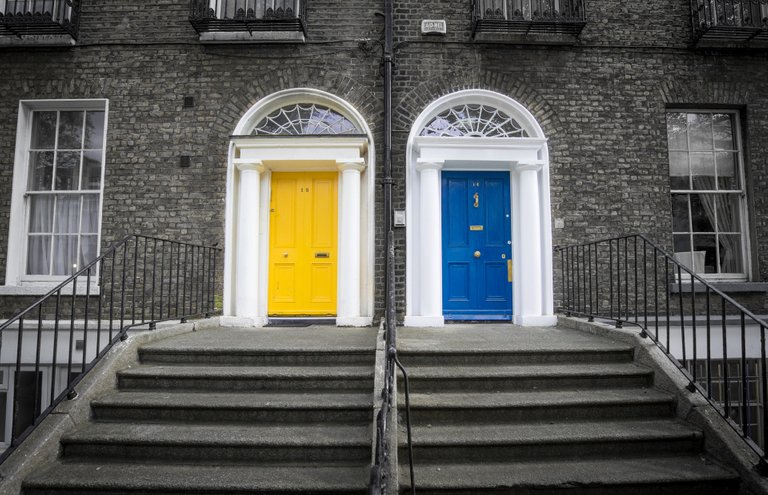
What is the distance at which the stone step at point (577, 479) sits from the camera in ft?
9.18

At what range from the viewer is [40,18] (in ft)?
19.6

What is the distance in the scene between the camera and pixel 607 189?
6.05 metres

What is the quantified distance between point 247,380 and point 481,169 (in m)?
4.09

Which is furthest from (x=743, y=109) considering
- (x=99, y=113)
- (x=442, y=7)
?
(x=99, y=113)

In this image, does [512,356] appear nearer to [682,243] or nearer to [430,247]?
[430,247]

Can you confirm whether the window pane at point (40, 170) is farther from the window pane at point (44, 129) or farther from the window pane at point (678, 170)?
the window pane at point (678, 170)

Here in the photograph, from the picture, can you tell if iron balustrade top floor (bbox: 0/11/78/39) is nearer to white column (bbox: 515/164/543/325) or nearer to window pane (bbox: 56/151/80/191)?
window pane (bbox: 56/151/80/191)

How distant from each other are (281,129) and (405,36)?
2129mm

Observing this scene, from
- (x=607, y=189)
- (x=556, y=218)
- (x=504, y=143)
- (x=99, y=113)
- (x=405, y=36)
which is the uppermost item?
(x=405, y=36)

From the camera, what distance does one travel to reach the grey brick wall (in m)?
6.02

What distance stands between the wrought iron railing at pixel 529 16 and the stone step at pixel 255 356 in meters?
A: 4.64

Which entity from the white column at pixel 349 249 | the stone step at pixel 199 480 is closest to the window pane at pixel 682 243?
the white column at pixel 349 249

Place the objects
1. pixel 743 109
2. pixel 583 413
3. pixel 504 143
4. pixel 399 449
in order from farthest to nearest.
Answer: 1. pixel 743 109
2. pixel 504 143
3. pixel 583 413
4. pixel 399 449

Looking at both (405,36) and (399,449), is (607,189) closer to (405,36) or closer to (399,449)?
(405,36)
